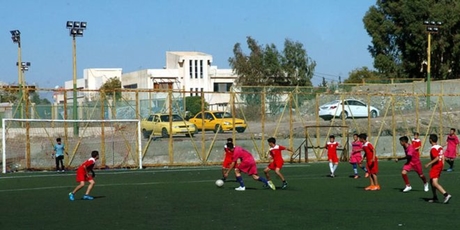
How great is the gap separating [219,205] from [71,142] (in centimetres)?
1722

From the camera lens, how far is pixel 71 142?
35.6m

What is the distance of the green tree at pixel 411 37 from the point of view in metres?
70.6

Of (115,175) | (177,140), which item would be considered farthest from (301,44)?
Answer: (115,175)

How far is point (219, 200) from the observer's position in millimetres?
21062

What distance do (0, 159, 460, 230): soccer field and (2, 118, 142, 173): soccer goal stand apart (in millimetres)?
4282

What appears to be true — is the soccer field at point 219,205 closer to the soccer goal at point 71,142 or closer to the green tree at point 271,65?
the soccer goal at point 71,142

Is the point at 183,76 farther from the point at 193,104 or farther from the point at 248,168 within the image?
the point at 248,168

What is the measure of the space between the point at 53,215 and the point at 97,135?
18.7m

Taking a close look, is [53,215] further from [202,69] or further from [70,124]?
[202,69]

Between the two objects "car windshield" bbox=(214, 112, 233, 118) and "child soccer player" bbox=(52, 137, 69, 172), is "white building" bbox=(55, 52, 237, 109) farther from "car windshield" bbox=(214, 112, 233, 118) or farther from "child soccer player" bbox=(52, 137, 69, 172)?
"child soccer player" bbox=(52, 137, 69, 172)

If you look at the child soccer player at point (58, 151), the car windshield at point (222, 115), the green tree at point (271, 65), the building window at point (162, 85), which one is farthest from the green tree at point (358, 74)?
the child soccer player at point (58, 151)

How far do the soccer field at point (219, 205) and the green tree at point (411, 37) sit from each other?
1688 inches

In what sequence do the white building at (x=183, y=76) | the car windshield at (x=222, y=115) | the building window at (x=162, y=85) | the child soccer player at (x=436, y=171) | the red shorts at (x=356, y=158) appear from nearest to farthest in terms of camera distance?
1. the child soccer player at (x=436, y=171)
2. the red shorts at (x=356, y=158)
3. the car windshield at (x=222, y=115)
4. the building window at (x=162, y=85)
5. the white building at (x=183, y=76)

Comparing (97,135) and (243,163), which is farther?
(97,135)
